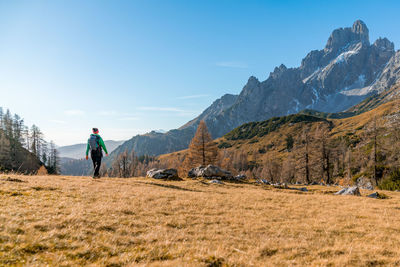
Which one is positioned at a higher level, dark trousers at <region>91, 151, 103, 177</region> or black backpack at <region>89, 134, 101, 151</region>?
black backpack at <region>89, 134, 101, 151</region>

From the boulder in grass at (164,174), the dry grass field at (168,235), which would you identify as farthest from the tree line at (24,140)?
the dry grass field at (168,235)

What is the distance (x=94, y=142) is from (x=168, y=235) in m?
14.9

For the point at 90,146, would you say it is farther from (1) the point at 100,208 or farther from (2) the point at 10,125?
(2) the point at 10,125

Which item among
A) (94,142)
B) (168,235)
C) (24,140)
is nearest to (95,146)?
(94,142)

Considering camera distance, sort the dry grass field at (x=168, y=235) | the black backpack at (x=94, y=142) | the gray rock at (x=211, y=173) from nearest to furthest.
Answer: the dry grass field at (x=168, y=235), the black backpack at (x=94, y=142), the gray rock at (x=211, y=173)

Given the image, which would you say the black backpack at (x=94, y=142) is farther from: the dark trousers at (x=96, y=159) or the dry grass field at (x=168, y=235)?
the dry grass field at (x=168, y=235)

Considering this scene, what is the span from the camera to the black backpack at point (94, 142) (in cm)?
1910

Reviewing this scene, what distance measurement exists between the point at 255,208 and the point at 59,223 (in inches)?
428

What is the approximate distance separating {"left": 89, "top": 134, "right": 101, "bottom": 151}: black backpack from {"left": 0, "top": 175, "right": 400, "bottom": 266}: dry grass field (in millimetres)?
7120

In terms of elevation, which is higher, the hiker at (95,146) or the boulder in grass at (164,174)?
the hiker at (95,146)

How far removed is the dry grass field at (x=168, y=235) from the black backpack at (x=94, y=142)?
712 centimetres

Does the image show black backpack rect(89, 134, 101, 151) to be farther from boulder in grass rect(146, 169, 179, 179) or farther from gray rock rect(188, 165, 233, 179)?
gray rock rect(188, 165, 233, 179)

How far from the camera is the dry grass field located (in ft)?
18.1

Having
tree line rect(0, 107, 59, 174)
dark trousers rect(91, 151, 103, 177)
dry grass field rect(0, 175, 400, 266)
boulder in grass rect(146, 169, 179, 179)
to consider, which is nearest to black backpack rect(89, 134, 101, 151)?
dark trousers rect(91, 151, 103, 177)
